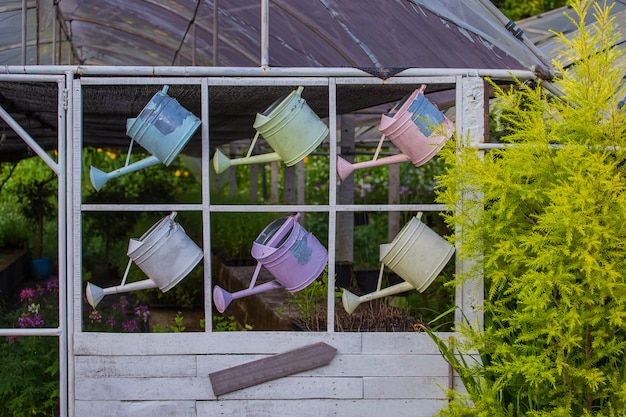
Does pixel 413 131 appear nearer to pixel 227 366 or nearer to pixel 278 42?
pixel 227 366

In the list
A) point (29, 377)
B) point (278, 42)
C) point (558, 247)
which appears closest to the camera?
point (558, 247)

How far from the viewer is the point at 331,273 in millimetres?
2938

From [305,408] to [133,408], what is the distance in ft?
2.12

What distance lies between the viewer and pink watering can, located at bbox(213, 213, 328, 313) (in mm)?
2951

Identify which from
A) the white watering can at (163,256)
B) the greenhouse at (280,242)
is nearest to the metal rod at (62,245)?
the greenhouse at (280,242)

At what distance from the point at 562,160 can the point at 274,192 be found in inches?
317

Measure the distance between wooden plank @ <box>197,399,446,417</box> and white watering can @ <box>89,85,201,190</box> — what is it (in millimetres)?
939

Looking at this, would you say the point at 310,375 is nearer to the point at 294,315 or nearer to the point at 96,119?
the point at 294,315

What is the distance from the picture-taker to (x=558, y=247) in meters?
2.49

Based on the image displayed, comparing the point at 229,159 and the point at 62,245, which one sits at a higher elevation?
the point at 229,159

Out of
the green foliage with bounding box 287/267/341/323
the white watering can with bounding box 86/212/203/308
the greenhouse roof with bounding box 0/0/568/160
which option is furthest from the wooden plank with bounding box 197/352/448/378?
the greenhouse roof with bounding box 0/0/568/160

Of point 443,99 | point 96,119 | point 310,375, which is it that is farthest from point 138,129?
point 443,99

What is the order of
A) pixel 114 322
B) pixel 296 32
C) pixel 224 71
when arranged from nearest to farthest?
1. pixel 224 71
2. pixel 114 322
3. pixel 296 32

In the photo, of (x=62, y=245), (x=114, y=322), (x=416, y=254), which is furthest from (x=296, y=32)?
(x=62, y=245)
